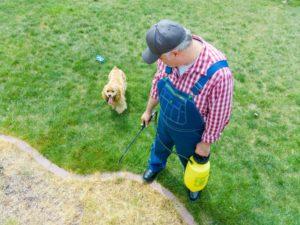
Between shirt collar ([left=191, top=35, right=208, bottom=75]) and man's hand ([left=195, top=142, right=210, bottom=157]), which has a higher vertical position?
shirt collar ([left=191, top=35, right=208, bottom=75])

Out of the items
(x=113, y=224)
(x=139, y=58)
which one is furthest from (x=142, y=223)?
(x=139, y=58)

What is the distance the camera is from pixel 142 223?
16.2ft

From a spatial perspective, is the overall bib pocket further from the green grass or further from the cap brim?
the green grass

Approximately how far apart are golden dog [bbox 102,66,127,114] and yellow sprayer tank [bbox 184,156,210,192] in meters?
1.89

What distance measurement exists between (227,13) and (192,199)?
5731 mm

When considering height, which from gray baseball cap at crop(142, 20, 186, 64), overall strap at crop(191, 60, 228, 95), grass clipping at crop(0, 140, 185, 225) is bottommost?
grass clipping at crop(0, 140, 185, 225)

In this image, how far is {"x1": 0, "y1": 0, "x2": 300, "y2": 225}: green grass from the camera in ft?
17.8

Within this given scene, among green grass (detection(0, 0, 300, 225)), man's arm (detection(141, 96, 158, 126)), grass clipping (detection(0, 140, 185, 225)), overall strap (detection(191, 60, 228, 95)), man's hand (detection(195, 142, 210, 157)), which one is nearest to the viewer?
overall strap (detection(191, 60, 228, 95))

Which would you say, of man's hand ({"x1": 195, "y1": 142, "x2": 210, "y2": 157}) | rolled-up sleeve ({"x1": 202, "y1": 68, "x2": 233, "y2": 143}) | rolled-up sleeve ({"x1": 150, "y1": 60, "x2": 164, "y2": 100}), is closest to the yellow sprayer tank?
man's hand ({"x1": 195, "y1": 142, "x2": 210, "y2": 157})

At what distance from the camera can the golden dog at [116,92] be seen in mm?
5938

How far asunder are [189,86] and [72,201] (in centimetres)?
245

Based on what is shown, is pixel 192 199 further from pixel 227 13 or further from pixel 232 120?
pixel 227 13

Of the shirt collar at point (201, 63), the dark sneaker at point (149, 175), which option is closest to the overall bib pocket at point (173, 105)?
the shirt collar at point (201, 63)

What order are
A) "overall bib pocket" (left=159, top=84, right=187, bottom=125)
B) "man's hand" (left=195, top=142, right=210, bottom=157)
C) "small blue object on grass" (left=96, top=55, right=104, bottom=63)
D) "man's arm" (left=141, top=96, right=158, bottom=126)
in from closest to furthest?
"overall bib pocket" (left=159, top=84, right=187, bottom=125) → "man's hand" (left=195, top=142, right=210, bottom=157) → "man's arm" (left=141, top=96, right=158, bottom=126) → "small blue object on grass" (left=96, top=55, right=104, bottom=63)
